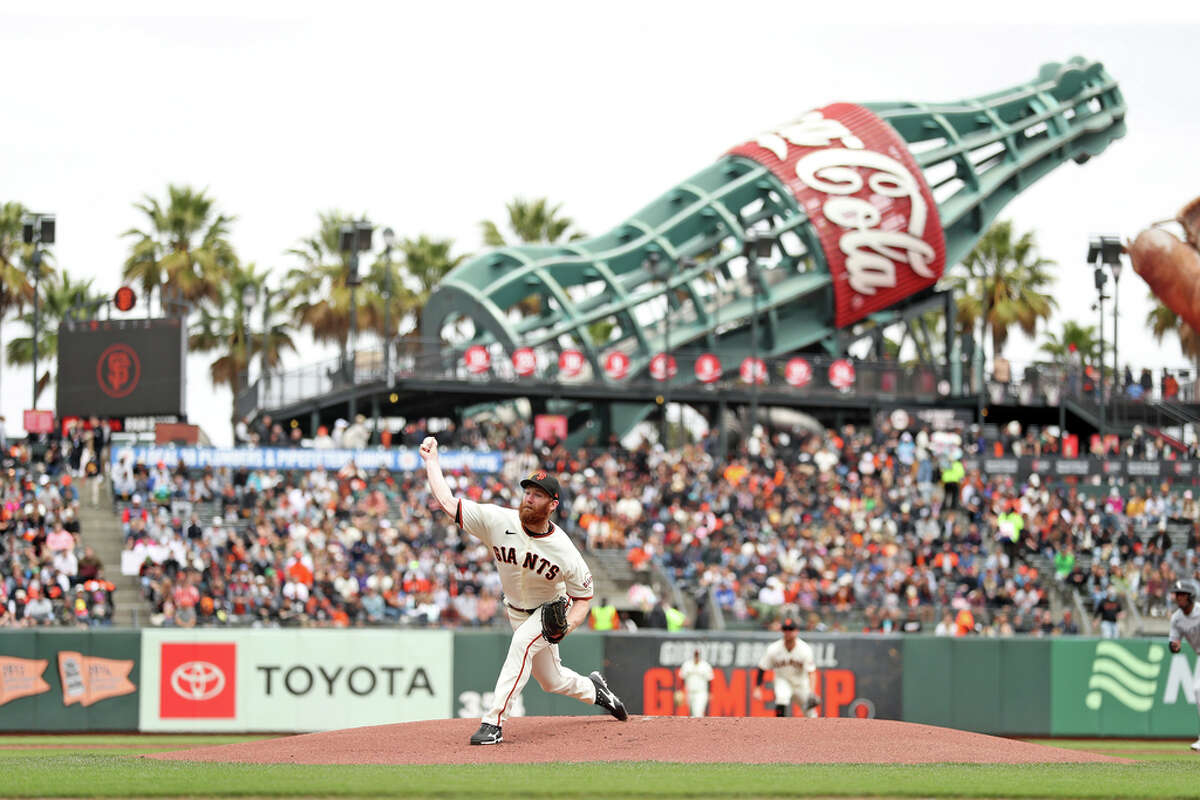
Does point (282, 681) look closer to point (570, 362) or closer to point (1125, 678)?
point (1125, 678)

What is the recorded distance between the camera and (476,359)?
1713 inches

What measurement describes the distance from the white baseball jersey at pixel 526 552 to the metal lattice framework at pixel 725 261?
30285mm

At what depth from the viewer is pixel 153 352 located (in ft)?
127

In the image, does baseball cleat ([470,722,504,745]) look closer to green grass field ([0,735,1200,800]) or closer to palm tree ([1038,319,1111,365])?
green grass field ([0,735,1200,800])

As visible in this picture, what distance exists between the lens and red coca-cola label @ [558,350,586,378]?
44094mm

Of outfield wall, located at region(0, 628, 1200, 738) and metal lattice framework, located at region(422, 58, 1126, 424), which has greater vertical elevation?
metal lattice framework, located at region(422, 58, 1126, 424)

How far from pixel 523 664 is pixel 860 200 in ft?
124

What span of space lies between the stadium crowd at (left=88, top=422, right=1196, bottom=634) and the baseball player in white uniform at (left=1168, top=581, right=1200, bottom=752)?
9855mm

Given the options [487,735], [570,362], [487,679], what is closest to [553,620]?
[487,735]

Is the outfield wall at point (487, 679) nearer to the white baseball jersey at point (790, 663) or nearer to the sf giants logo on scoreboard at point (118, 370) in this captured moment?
the white baseball jersey at point (790, 663)

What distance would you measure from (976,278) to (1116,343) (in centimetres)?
2559


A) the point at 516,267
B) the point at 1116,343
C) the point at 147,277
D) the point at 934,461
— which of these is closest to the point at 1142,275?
the point at 1116,343

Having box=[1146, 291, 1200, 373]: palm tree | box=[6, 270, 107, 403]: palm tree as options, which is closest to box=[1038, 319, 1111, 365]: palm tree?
box=[1146, 291, 1200, 373]: palm tree

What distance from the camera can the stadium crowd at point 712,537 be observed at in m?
27.8
